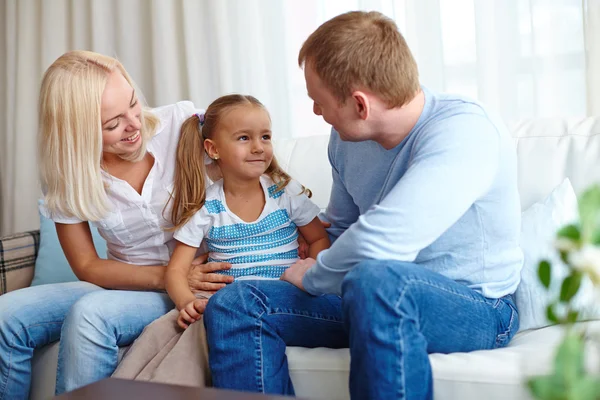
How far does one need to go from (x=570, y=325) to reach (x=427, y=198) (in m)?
0.74

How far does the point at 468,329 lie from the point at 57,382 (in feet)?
3.05

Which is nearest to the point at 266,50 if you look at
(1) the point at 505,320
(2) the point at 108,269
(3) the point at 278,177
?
(3) the point at 278,177

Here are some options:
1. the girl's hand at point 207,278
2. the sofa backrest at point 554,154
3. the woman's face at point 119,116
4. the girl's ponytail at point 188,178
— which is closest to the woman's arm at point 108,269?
the girl's hand at point 207,278

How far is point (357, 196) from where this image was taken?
1.52 metres

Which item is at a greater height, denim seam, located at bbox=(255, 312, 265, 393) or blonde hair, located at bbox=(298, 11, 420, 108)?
blonde hair, located at bbox=(298, 11, 420, 108)

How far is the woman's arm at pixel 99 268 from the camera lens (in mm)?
1718

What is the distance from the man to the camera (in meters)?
1.09

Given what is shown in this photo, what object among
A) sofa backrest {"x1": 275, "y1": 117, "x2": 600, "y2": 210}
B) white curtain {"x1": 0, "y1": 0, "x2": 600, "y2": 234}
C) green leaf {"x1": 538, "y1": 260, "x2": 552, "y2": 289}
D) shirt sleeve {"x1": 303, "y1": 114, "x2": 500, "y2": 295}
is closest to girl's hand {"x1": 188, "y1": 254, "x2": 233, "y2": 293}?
shirt sleeve {"x1": 303, "y1": 114, "x2": 500, "y2": 295}

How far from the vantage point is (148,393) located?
3.02ft

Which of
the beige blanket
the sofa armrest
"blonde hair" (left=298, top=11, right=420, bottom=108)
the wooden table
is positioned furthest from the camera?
the sofa armrest

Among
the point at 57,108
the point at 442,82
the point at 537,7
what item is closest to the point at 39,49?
the point at 57,108

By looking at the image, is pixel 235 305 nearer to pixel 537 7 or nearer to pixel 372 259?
pixel 372 259

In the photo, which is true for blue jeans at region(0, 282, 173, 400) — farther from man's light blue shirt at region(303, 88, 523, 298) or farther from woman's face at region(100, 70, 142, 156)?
man's light blue shirt at region(303, 88, 523, 298)

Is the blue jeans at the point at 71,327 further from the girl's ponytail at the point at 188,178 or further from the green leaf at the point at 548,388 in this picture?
the green leaf at the point at 548,388
